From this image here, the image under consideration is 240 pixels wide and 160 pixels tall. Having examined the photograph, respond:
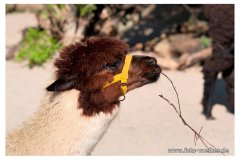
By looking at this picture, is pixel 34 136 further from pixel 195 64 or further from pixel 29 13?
pixel 29 13

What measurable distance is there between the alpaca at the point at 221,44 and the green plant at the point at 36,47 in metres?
3.06

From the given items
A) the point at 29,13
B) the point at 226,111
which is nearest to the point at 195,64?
the point at 226,111

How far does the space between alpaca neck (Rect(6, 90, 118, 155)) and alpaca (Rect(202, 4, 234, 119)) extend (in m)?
3.59

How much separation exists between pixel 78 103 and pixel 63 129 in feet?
0.58

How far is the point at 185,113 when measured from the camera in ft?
23.7

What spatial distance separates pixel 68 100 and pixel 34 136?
31 cm

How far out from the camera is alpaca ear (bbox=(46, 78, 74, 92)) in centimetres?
317

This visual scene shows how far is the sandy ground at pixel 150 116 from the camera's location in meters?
6.29

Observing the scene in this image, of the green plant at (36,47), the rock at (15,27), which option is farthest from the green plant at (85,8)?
the rock at (15,27)

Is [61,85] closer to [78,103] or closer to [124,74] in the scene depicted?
[78,103]

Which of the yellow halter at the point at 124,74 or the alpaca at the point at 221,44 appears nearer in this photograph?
the yellow halter at the point at 124,74

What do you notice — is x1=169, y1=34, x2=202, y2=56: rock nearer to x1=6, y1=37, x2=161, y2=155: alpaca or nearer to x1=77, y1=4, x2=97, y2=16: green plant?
x1=77, y1=4, x2=97, y2=16: green plant

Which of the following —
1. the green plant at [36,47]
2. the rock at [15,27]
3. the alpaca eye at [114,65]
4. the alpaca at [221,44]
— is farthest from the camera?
the rock at [15,27]

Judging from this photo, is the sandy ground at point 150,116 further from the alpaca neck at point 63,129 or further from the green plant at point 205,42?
the alpaca neck at point 63,129
